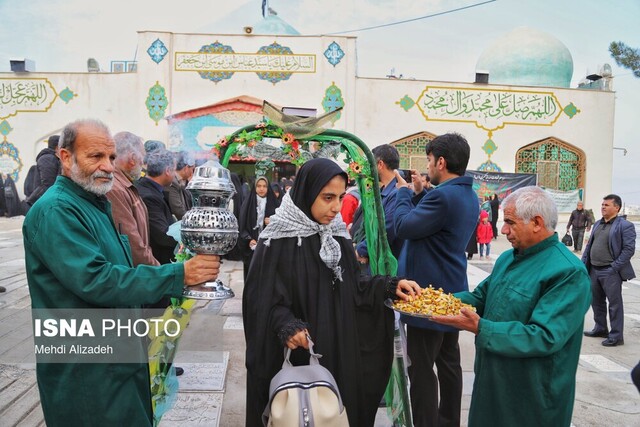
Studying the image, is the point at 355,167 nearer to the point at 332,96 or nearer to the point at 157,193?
the point at 157,193

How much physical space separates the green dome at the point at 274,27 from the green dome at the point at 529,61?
7641mm

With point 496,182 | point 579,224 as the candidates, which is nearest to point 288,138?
point 579,224

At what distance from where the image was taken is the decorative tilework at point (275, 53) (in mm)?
15836

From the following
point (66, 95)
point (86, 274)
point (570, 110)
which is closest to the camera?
point (86, 274)

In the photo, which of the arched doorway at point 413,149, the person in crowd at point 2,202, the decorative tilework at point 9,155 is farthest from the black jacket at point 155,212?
the decorative tilework at point 9,155

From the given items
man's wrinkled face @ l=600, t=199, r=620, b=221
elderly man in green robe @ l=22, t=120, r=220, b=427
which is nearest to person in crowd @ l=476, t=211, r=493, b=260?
man's wrinkled face @ l=600, t=199, r=620, b=221

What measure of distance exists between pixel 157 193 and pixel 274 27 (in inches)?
617

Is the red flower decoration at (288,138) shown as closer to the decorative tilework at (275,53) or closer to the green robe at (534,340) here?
the green robe at (534,340)

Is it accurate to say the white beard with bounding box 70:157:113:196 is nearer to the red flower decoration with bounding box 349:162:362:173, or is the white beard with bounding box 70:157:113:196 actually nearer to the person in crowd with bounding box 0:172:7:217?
the red flower decoration with bounding box 349:162:362:173

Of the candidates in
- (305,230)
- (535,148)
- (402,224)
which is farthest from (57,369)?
(535,148)

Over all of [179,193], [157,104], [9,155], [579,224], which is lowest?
[579,224]

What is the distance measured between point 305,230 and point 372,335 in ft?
2.22

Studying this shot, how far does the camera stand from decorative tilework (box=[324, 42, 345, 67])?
15781 mm

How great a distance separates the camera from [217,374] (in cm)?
403
